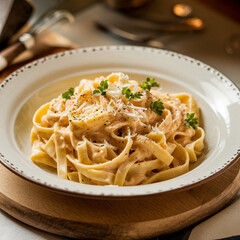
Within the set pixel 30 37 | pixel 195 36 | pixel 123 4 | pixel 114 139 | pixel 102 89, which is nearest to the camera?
pixel 114 139

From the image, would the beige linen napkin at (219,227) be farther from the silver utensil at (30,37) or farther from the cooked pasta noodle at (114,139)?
the silver utensil at (30,37)

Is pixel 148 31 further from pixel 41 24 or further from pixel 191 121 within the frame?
pixel 191 121

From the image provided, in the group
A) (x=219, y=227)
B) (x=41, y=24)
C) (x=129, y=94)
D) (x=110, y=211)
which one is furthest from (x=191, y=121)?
(x=41, y=24)

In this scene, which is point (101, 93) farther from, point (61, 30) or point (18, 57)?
point (61, 30)

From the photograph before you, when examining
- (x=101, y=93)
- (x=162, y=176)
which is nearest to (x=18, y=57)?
(x=101, y=93)

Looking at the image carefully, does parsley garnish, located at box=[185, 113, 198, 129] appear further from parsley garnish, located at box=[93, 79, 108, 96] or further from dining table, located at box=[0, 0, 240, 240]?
dining table, located at box=[0, 0, 240, 240]

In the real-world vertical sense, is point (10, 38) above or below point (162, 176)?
above

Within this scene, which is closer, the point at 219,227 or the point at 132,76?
the point at 219,227
